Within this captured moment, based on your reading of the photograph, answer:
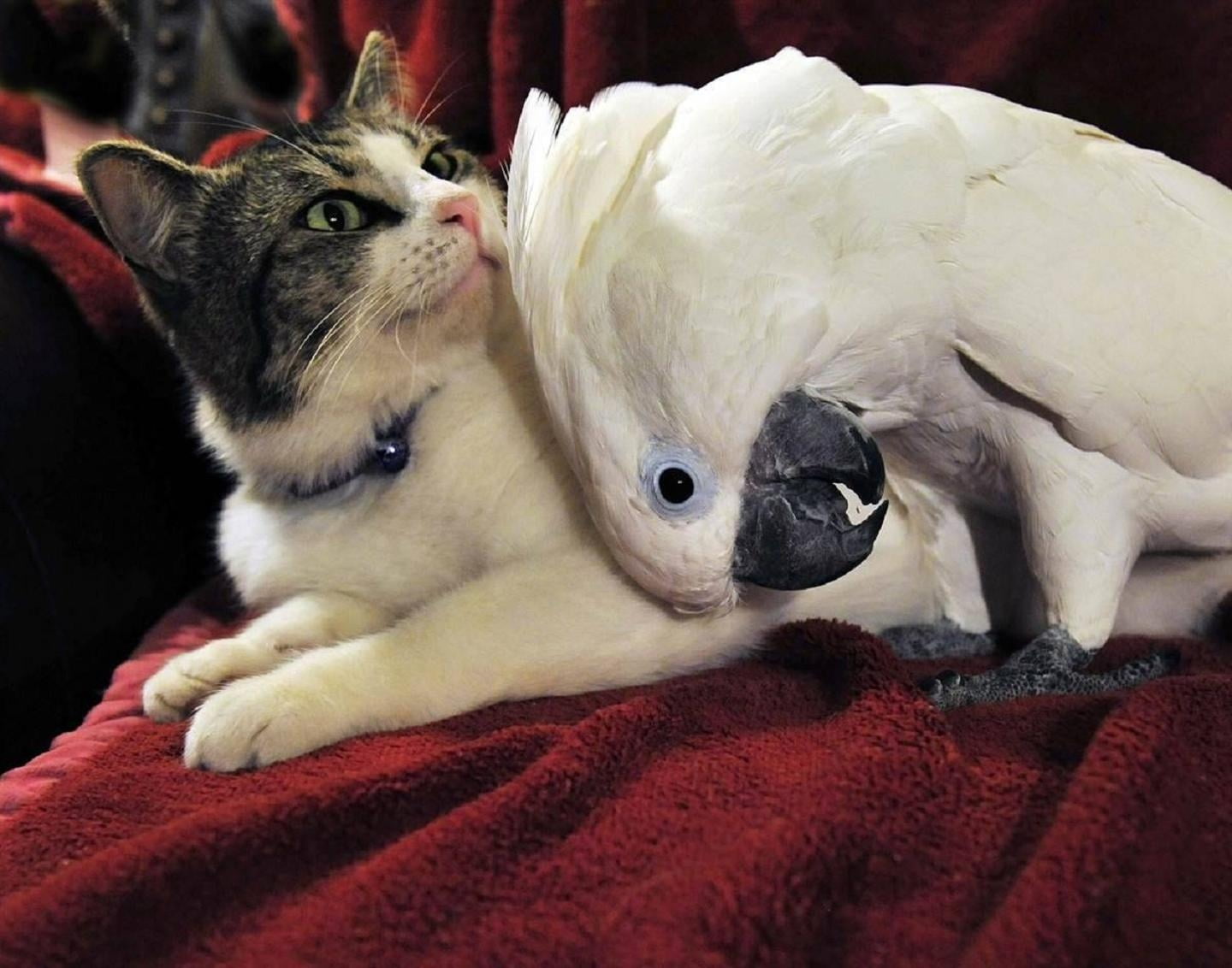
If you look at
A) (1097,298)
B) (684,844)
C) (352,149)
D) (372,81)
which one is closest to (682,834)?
(684,844)

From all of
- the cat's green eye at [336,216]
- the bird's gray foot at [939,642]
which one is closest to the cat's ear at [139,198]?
the cat's green eye at [336,216]

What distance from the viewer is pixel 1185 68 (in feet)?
2.97

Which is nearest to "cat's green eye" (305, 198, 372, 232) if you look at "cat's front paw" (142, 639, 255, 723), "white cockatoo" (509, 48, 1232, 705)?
"white cockatoo" (509, 48, 1232, 705)

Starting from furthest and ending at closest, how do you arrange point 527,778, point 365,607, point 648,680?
point 365,607, point 648,680, point 527,778

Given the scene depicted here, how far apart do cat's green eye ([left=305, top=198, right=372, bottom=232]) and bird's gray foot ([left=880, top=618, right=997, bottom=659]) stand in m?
0.56

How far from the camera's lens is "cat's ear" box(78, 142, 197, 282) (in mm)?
799

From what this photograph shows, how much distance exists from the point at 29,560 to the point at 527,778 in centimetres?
51

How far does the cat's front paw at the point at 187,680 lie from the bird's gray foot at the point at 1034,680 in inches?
21.1

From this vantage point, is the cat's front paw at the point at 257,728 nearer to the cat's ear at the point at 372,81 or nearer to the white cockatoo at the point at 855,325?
the white cockatoo at the point at 855,325

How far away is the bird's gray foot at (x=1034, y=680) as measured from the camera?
69 centimetres

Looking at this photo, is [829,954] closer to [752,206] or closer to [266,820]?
[266,820]

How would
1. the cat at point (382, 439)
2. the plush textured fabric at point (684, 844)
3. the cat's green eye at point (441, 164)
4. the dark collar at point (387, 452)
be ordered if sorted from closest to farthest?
the plush textured fabric at point (684, 844)
the cat at point (382, 439)
the dark collar at point (387, 452)
the cat's green eye at point (441, 164)

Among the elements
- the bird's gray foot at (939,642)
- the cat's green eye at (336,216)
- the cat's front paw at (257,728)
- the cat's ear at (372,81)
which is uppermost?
the cat's ear at (372,81)

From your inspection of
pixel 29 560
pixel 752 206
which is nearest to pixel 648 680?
pixel 752 206
